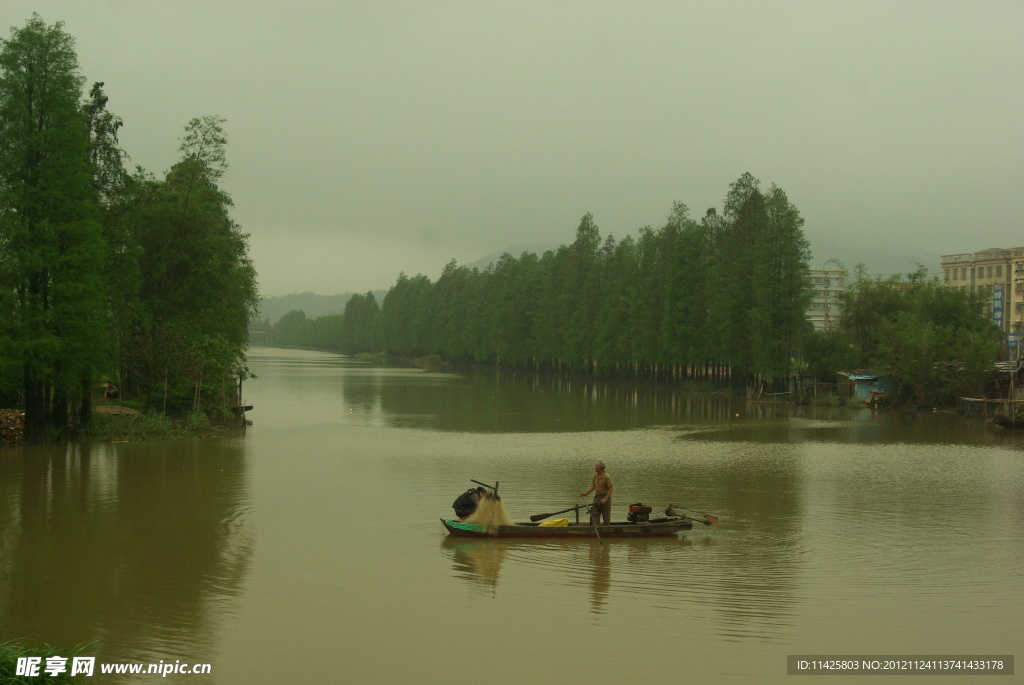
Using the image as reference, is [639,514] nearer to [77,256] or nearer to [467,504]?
[467,504]

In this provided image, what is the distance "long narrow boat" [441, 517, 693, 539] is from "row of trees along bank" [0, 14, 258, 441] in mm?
16438

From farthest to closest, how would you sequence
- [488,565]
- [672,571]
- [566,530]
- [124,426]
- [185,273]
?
[185,273]
[124,426]
[566,530]
[488,565]
[672,571]

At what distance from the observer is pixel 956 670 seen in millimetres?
11336

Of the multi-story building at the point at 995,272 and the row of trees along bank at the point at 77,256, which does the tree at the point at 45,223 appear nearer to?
the row of trees along bank at the point at 77,256

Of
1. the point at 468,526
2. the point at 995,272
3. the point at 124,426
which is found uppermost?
the point at 995,272

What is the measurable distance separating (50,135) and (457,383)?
188ft

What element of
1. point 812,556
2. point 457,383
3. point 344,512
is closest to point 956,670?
point 812,556

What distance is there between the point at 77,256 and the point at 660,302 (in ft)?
187

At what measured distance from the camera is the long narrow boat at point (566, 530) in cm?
1711

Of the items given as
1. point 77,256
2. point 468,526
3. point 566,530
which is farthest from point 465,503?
point 77,256

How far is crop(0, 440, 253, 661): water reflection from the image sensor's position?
472 inches

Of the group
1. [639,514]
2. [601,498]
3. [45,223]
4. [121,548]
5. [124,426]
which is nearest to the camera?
[121,548]

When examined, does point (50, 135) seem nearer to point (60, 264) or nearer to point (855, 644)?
point (60, 264)

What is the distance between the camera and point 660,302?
78438 mm
